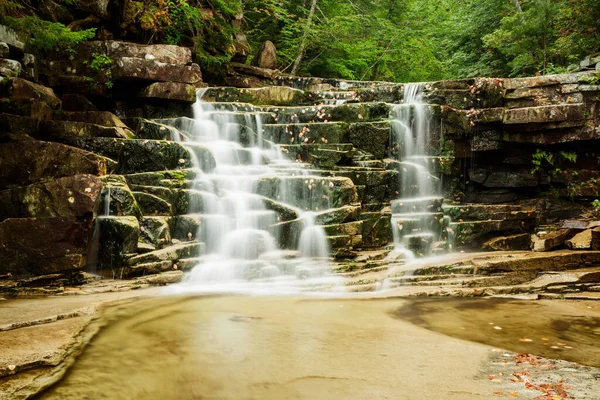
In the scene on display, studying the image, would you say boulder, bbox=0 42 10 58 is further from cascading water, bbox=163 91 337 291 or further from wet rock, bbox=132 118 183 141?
cascading water, bbox=163 91 337 291

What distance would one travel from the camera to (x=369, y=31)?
20.3m

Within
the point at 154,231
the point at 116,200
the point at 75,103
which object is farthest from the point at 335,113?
the point at 75,103

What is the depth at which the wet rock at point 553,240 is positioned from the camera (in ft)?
29.6

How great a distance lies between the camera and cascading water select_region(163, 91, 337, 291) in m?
7.69

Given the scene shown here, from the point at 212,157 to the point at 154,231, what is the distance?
259 centimetres

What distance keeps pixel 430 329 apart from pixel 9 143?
724 centimetres

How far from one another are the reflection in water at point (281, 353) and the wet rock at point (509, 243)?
390cm

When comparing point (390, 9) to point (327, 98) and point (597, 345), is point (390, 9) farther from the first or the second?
point (597, 345)

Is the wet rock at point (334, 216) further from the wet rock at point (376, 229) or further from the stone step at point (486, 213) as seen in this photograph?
the stone step at point (486, 213)

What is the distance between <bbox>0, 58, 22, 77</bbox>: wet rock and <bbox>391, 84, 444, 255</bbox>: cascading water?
8.34 meters

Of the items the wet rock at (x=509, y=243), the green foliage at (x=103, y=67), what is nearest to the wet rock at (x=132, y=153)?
the green foliage at (x=103, y=67)

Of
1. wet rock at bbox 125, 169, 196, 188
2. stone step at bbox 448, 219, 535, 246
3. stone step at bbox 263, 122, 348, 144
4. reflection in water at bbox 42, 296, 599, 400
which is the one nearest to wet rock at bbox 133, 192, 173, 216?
wet rock at bbox 125, 169, 196, 188

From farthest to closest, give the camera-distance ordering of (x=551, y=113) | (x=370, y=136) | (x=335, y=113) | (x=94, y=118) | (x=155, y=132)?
(x=335, y=113), (x=370, y=136), (x=551, y=113), (x=155, y=132), (x=94, y=118)

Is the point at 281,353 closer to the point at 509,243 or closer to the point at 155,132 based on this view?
the point at 155,132
